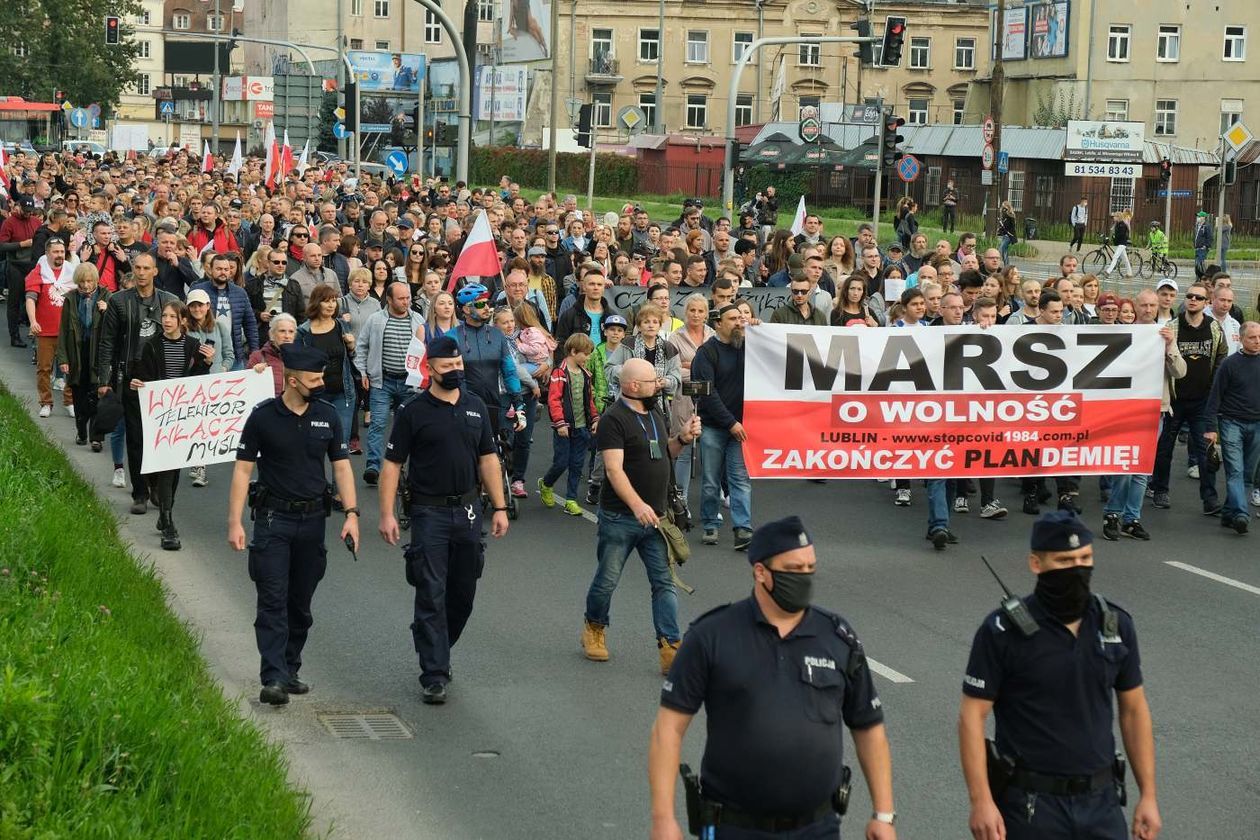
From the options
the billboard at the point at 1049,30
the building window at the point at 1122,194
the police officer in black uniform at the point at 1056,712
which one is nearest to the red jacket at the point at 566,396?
the police officer in black uniform at the point at 1056,712

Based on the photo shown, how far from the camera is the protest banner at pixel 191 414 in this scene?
12.8 metres

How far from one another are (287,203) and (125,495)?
1201 cm

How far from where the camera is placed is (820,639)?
5.36 m

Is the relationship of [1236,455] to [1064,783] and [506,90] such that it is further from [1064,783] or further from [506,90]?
[506,90]

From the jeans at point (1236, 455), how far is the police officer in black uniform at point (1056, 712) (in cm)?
915

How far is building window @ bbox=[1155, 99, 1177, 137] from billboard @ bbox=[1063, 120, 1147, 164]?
17560mm

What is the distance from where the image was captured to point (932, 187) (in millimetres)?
73000

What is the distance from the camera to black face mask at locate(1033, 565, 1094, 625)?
5629mm

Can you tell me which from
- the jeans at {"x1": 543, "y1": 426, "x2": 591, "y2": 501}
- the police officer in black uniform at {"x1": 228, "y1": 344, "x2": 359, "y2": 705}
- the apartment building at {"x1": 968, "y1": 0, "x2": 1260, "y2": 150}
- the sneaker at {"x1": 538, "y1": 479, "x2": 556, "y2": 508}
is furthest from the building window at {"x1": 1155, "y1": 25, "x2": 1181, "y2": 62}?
the police officer in black uniform at {"x1": 228, "y1": 344, "x2": 359, "y2": 705}

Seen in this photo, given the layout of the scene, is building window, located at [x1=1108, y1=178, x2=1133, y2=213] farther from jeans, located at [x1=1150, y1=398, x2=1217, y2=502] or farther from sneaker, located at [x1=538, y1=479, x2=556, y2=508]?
sneaker, located at [x1=538, y1=479, x2=556, y2=508]

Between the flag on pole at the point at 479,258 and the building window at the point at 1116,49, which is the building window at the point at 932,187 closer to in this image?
the building window at the point at 1116,49

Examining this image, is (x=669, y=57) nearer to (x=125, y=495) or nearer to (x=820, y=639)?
(x=125, y=495)

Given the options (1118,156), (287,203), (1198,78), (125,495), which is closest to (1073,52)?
(1198,78)

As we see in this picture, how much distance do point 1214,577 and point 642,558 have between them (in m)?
4.89
